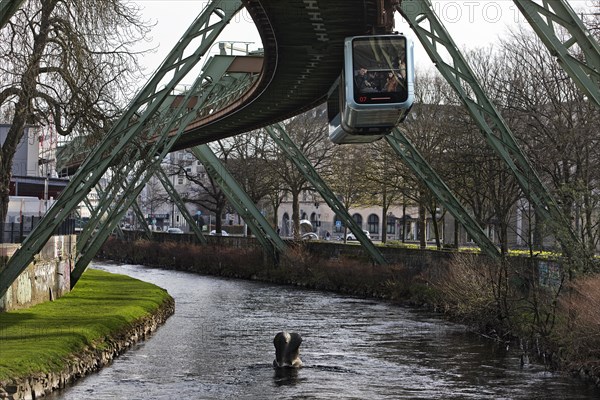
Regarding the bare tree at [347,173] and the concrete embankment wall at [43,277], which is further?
the bare tree at [347,173]

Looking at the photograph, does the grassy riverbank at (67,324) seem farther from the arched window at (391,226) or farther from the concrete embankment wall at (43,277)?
the arched window at (391,226)

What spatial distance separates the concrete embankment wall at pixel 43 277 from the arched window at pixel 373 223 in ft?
245

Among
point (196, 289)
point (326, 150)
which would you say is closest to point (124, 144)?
point (196, 289)

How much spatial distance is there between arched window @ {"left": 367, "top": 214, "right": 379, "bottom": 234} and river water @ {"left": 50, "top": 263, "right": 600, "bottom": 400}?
2850 inches

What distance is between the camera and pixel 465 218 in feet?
121

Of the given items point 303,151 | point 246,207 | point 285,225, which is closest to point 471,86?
point 246,207

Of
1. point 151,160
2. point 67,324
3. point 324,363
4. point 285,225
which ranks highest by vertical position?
point 285,225

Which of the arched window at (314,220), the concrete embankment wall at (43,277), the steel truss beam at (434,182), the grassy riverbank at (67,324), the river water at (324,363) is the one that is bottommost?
the river water at (324,363)

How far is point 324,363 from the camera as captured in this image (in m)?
24.0

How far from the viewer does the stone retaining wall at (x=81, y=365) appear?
1703 cm

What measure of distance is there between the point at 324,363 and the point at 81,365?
5.73 meters

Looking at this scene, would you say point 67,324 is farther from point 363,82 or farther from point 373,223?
point 373,223

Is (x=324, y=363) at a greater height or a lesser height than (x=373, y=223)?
lesser

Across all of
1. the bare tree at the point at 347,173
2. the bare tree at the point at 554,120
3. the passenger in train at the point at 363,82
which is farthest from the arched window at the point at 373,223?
the passenger in train at the point at 363,82
